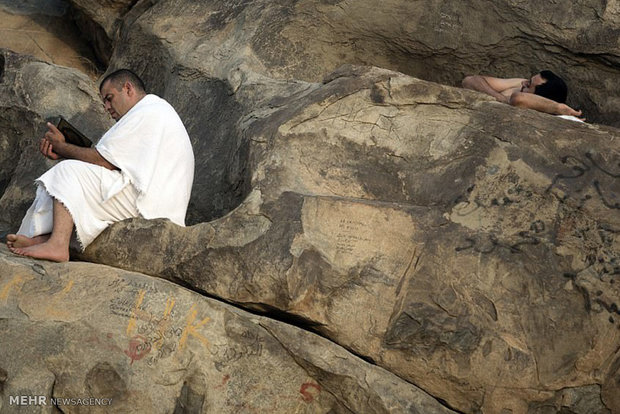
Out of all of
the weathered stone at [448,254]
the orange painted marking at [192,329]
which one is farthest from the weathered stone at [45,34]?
the orange painted marking at [192,329]

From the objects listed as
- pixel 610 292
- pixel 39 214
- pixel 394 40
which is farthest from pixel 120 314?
pixel 394 40

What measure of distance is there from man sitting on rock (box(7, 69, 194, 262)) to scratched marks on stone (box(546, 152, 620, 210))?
2.00 m

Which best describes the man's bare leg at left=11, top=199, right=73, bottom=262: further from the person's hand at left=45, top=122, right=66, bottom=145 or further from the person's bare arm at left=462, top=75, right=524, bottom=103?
the person's bare arm at left=462, top=75, right=524, bottom=103

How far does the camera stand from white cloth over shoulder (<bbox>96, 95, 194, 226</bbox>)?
5.25 metres

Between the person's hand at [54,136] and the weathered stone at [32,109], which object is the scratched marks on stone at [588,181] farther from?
the weathered stone at [32,109]

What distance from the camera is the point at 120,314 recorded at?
4.69 meters

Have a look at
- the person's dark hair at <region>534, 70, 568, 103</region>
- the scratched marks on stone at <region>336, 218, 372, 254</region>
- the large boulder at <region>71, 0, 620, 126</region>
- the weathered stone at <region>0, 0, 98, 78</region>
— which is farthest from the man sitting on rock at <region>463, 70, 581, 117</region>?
the weathered stone at <region>0, 0, 98, 78</region>

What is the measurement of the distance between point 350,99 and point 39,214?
5.81 ft

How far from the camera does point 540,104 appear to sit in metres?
5.64

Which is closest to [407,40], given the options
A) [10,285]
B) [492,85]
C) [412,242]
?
[492,85]

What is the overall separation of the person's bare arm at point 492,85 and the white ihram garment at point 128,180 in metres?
1.87

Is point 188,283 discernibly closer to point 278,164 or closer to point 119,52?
point 278,164

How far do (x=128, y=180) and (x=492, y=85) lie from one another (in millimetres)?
2373

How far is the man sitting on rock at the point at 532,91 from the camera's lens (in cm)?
563
